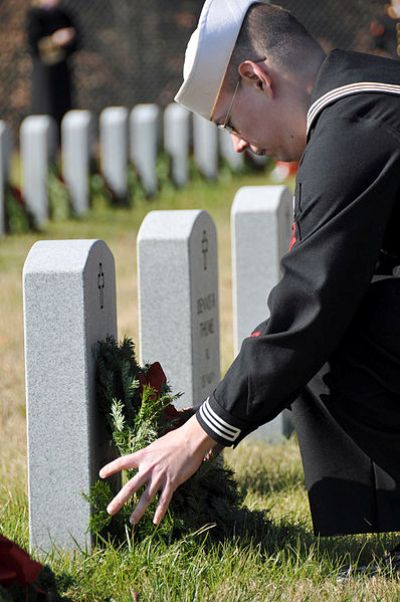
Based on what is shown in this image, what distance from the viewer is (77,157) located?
10.8 metres

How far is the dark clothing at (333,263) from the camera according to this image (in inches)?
109

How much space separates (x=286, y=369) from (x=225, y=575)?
0.65 metres

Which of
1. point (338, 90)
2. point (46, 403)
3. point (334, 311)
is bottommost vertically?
point (46, 403)

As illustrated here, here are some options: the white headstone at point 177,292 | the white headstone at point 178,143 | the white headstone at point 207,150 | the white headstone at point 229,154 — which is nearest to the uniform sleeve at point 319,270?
the white headstone at point 177,292

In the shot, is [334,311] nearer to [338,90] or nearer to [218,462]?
[338,90]

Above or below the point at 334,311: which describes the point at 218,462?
below

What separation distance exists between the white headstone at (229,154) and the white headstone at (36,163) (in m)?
3.02

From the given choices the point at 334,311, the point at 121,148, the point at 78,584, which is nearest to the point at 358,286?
the point at 334,311

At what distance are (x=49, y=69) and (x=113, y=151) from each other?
2928 mm

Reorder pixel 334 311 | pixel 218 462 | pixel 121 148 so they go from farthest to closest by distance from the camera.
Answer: pixel 121 148 → pixel 218 462 → pixel 334 311

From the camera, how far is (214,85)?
303 cm

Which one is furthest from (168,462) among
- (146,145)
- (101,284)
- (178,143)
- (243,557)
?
(178,143)

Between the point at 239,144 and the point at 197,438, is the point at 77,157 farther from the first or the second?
the point at 197,438

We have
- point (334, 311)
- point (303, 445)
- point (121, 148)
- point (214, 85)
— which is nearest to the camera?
point (334, 311)
